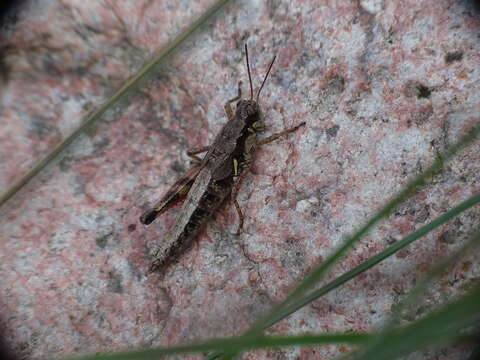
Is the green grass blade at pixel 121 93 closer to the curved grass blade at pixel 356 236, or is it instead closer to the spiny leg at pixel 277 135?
the spiny leg at pixel 277 135

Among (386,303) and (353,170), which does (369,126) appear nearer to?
(353,170)

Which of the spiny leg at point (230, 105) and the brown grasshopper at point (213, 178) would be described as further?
the spiny leg at point (230, 105)

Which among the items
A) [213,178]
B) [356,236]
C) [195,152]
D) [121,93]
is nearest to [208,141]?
[195,152]

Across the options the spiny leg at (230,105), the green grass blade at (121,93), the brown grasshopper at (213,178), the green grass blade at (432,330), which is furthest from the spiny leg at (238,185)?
the green grass blade at (432,330)

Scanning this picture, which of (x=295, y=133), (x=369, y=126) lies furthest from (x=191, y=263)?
(x=369, y=126)

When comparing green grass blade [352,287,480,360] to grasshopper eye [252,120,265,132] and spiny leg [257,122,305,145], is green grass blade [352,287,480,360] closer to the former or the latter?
spiny leg [257,122,305,145]

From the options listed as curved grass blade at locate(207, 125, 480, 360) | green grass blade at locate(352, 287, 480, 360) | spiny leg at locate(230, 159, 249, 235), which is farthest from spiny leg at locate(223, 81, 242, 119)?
green grass blade at locate(352, 287, 480, 360)

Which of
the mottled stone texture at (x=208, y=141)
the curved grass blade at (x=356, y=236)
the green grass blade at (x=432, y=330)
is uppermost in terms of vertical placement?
the mottled stone texture at (x=208, y=141)

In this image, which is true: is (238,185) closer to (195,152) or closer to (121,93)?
(195,152)
